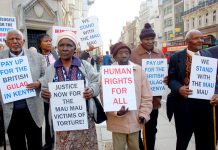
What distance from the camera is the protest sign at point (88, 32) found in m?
6.95

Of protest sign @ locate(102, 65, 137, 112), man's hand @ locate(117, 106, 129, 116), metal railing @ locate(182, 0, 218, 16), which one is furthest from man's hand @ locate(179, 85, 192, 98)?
metal railing @ locate(182, 0, 218, 16)

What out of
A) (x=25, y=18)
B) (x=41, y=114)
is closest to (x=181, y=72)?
(x=41, y=114)

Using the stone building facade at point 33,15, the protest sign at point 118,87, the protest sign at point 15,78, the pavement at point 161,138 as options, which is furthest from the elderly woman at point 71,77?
the stone building facade at point 33,15

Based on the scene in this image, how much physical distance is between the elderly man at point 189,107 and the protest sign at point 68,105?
1.32m

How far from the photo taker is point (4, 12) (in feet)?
33.5

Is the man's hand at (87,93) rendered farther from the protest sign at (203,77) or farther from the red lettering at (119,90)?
the protest sign at (203,77)

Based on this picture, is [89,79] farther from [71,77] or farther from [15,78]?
[15,78]

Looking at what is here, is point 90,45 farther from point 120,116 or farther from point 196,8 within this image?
point 196,8

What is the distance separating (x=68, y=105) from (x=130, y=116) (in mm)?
784

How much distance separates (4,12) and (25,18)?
1651 millimetres

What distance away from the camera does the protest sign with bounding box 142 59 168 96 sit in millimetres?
4336

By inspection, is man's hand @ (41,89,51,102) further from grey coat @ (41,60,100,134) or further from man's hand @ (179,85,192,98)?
man's hand @ (179,85,192,98)

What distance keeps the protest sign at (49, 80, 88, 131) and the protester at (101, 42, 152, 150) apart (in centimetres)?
45

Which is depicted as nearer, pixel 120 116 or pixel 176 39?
pixel 120 116
